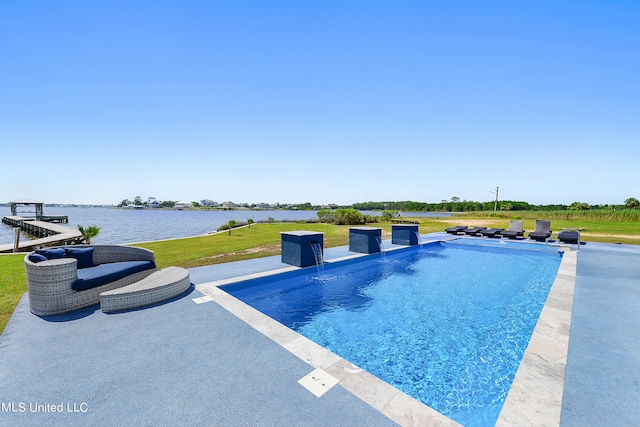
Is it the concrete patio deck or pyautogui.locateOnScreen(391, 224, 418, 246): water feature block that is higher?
pyautogui.locateOnScreen(391, 224, 418, 246): water feature block

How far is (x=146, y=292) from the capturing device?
4.79 m

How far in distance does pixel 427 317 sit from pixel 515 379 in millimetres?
2509

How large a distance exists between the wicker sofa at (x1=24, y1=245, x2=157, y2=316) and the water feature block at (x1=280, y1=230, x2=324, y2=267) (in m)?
3.93

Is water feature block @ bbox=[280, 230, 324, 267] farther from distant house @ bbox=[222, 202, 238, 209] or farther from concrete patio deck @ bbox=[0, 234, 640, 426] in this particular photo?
distant house @ bbox=[222, 202, 238, 209]

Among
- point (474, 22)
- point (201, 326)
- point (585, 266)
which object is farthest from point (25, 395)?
point (474, 22)

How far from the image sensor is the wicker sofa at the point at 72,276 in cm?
430

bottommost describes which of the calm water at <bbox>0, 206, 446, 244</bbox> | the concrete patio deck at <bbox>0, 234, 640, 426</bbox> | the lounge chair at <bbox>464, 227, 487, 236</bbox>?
the calm water at <bbox>0, 206, 446, 244</bbox>

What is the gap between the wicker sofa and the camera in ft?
14.1

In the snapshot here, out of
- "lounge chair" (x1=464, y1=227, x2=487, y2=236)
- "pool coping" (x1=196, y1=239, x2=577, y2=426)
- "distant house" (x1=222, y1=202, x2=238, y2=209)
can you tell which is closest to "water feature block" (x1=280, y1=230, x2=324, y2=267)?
"pool coping" (x1=196, y1=239, x2=577, y2=426)

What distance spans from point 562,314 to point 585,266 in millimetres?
6538

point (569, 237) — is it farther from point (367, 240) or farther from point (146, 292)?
point (146, 292)

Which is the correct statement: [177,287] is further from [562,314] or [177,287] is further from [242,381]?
[562,314]

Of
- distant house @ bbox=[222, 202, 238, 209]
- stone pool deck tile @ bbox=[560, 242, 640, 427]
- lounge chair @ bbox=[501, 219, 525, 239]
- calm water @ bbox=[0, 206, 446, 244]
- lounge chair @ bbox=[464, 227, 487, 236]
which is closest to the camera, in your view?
stone pool deck tile @ bbox=[560, 242, 640, 427]

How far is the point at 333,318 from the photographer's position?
17.0ft
